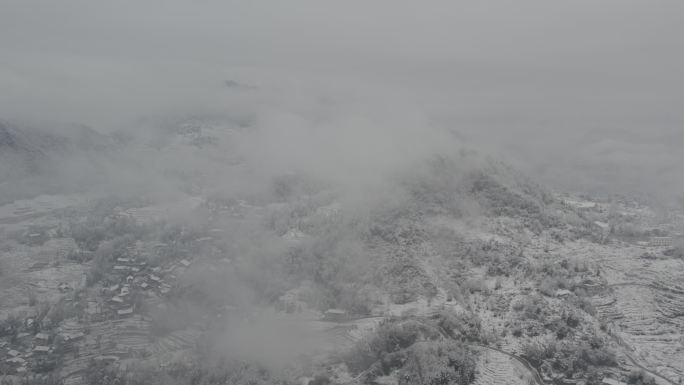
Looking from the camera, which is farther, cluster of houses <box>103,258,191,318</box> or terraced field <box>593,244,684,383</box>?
cluster of houses <box>103,258,191,318</box>

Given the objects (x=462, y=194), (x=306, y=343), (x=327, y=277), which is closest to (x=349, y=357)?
(x=306, y=343)

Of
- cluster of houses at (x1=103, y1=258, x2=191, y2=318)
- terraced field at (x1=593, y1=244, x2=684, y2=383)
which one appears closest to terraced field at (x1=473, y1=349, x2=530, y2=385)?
terraced field at (x1=593, y1=244, x2=684, y2=383)

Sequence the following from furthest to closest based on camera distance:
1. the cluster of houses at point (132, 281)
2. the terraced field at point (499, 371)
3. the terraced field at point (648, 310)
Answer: the cluster of houses at point (132, 281), the terraced field at point (648, 310), the terraced field at point (499, 371)

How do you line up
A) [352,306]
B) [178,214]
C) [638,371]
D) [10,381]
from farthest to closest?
[178,214], [352,306], [10,381], [638,371]

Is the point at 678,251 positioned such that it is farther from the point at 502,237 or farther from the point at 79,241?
the point at 79,241

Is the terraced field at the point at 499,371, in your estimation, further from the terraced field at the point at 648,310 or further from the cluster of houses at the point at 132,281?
the cluster of houses at the point at 132,281

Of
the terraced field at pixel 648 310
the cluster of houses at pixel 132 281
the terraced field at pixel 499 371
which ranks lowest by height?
the cluster of houses at pixel 132 281

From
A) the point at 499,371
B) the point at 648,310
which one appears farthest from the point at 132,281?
the point at 648,310

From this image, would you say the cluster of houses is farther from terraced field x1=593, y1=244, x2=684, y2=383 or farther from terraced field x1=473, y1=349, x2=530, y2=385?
terraced field x1=593, y1=244, x2=684, y2=383

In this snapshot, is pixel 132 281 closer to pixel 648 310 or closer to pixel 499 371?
pixel 499 371

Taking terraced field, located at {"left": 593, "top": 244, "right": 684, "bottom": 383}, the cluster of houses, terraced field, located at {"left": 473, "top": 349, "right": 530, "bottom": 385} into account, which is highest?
terraced field, located at {"left": 593, "top": 244, "right": 684, "bottom": 383}

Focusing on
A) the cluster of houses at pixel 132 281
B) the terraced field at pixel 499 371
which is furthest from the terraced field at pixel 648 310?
the cluster of houses at pixel 132 281
